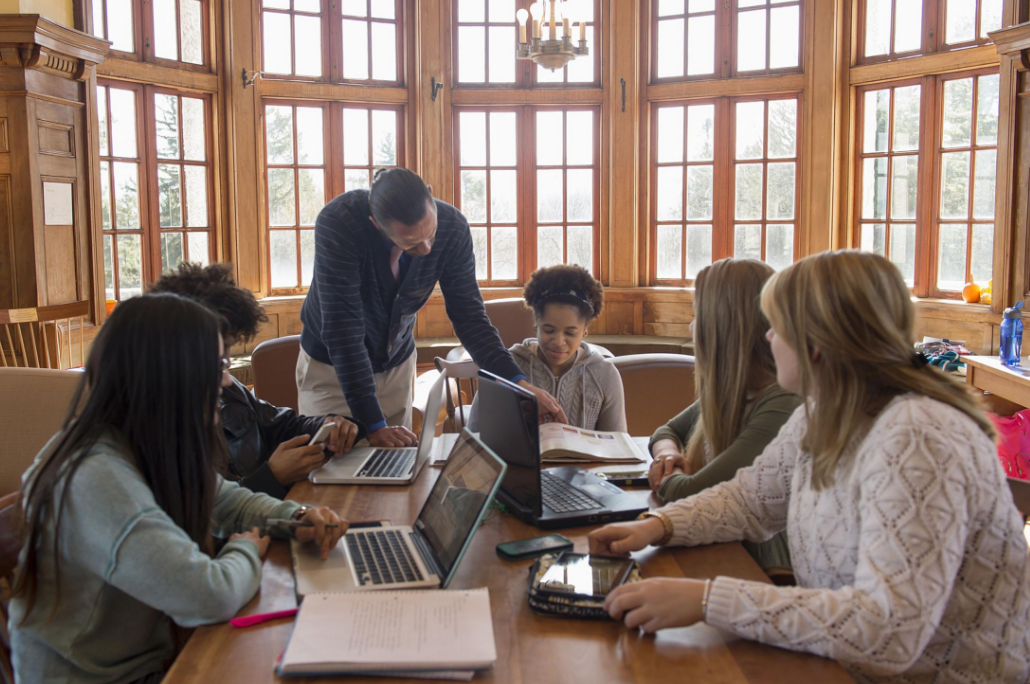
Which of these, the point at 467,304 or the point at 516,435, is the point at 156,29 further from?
the point at 516,435

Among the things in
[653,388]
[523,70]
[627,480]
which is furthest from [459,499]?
[523,70]

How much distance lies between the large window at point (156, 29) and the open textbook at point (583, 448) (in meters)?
4.38

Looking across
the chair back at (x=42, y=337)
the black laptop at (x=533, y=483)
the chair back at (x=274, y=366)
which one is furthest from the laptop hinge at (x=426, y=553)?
the chair back at (x=42, y=337)

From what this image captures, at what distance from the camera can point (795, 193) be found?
668 cm

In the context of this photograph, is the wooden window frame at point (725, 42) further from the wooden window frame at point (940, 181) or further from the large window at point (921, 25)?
the wooden window frame at point (940, 181)

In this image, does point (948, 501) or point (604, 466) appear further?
point (604, 466)

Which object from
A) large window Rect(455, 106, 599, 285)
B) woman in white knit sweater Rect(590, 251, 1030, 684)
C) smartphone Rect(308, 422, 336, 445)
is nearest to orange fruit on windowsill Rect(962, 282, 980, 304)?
large window Rect(455, 106, 599, 285)

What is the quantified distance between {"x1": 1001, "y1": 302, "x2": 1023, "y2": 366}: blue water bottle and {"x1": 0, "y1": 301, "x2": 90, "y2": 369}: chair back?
15.9ft

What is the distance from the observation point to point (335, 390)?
3.14 m

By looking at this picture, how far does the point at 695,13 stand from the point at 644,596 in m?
6.25

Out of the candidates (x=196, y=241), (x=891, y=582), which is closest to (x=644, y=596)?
(x=891, y=582)

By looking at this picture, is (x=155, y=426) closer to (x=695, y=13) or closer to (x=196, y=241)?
(x=196, y=241)

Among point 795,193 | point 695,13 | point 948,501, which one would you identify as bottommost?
point 948,501

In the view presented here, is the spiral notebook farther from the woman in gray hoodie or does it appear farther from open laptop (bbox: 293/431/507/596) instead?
the woman in gray hoodie
